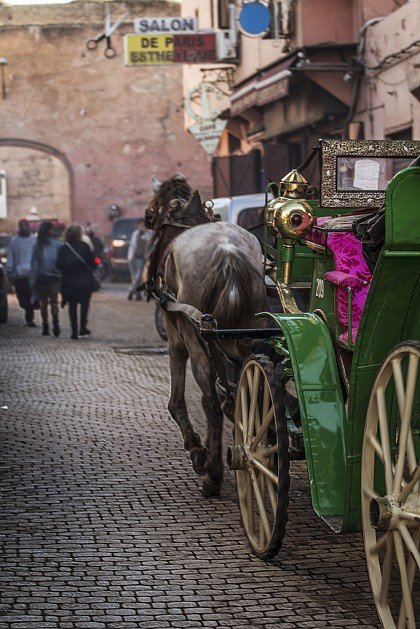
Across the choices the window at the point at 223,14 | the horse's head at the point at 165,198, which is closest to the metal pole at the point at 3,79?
the window at the point at 223,14

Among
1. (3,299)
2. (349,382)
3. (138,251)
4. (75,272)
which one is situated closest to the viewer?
(349,382)

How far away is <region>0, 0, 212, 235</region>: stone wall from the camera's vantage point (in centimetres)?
4116

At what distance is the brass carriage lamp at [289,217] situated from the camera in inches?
230

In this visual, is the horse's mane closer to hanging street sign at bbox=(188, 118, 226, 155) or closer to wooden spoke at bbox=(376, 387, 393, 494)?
wooden spoke at bbox=(376, 387, 393, 494)

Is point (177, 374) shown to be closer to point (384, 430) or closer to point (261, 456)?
point (261, 456)


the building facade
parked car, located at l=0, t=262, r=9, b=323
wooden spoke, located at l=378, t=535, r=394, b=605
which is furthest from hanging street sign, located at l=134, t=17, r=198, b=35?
wooden spoke, located at l=378, t=535, r=394, b=605

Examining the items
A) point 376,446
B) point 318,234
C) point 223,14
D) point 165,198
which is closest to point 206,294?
point 165,198

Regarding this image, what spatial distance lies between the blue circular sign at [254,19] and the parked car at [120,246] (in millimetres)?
15186

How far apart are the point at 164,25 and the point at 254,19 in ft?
10.6

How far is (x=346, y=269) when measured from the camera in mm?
5332

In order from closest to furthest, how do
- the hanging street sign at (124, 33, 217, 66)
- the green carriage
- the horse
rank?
1. the green carriage
2. the horse
3. the hanging street sign at (124, 33, 217, 66)

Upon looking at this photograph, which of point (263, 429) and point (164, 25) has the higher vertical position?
point (164, 25)

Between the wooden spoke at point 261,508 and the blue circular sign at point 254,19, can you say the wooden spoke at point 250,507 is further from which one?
the blue circular sign at point 254,19

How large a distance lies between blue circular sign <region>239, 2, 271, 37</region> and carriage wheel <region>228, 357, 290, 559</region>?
1577 centimetres
